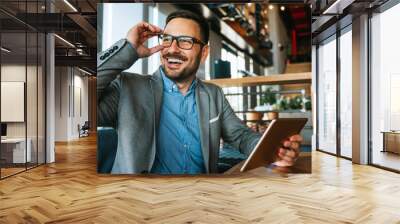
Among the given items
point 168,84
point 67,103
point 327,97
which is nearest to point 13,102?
point 168,84

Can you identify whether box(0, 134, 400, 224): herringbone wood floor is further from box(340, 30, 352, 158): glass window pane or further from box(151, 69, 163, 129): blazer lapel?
box(340, 30, 352, 158): glass window pane

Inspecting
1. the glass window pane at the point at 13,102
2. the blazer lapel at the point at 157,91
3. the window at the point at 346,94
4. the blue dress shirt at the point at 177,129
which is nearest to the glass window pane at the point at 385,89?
the window at the point at 346,94

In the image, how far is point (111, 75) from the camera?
522 cm

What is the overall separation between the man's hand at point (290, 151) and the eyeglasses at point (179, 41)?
192cm

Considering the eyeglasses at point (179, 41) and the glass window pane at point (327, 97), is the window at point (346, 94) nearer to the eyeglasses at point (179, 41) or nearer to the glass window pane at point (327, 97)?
the glass window pane at point (327, 97)

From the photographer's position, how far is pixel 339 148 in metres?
8.50

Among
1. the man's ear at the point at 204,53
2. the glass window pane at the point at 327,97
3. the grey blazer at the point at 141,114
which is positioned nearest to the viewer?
the grey blazer at the point at 141,114

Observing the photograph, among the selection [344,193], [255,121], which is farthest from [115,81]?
[344,193]

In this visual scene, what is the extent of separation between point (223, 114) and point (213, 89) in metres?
0.39

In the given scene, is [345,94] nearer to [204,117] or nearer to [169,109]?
[204,117]

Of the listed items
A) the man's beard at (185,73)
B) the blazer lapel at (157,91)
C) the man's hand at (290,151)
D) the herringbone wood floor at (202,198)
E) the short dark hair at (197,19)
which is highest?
the short dark hair at (197,19)

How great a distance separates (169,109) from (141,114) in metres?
0.40

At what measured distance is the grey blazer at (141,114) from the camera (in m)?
5.19

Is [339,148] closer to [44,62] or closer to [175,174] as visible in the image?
[175,174]
